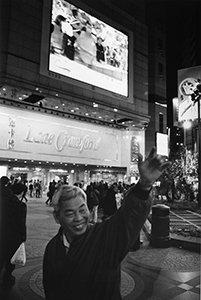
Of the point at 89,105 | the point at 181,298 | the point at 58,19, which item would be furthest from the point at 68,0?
the point at 181,298

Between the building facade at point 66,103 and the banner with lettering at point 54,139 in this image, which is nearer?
the building facade at point 66,103

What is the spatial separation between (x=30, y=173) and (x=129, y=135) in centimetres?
1096

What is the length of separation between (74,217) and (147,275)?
4.37 metres

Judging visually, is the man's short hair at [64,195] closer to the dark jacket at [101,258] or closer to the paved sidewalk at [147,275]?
the dark jacket at [101,258]

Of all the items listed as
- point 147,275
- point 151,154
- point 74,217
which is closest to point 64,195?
point 74,217

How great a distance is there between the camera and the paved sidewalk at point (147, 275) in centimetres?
427

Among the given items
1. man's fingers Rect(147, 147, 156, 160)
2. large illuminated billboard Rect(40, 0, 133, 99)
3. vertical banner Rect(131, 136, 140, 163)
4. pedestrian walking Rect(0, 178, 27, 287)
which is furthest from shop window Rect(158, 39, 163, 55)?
man's fingers Rect(147, 147, 156, 160)

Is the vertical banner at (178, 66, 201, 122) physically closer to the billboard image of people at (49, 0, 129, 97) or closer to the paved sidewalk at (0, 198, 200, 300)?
the billboard image of people at (49, 0, 129, 97)

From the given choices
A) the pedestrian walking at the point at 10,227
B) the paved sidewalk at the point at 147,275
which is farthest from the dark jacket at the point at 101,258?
the pedestrian walking at the point at 10,227

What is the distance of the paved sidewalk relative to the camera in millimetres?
4266

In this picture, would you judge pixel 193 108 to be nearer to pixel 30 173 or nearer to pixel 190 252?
pixel 190 252

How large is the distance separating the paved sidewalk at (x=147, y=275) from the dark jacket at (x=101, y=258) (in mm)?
3028

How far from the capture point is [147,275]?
523 centimetres

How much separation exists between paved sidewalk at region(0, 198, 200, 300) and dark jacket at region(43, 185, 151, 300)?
3028 mm
